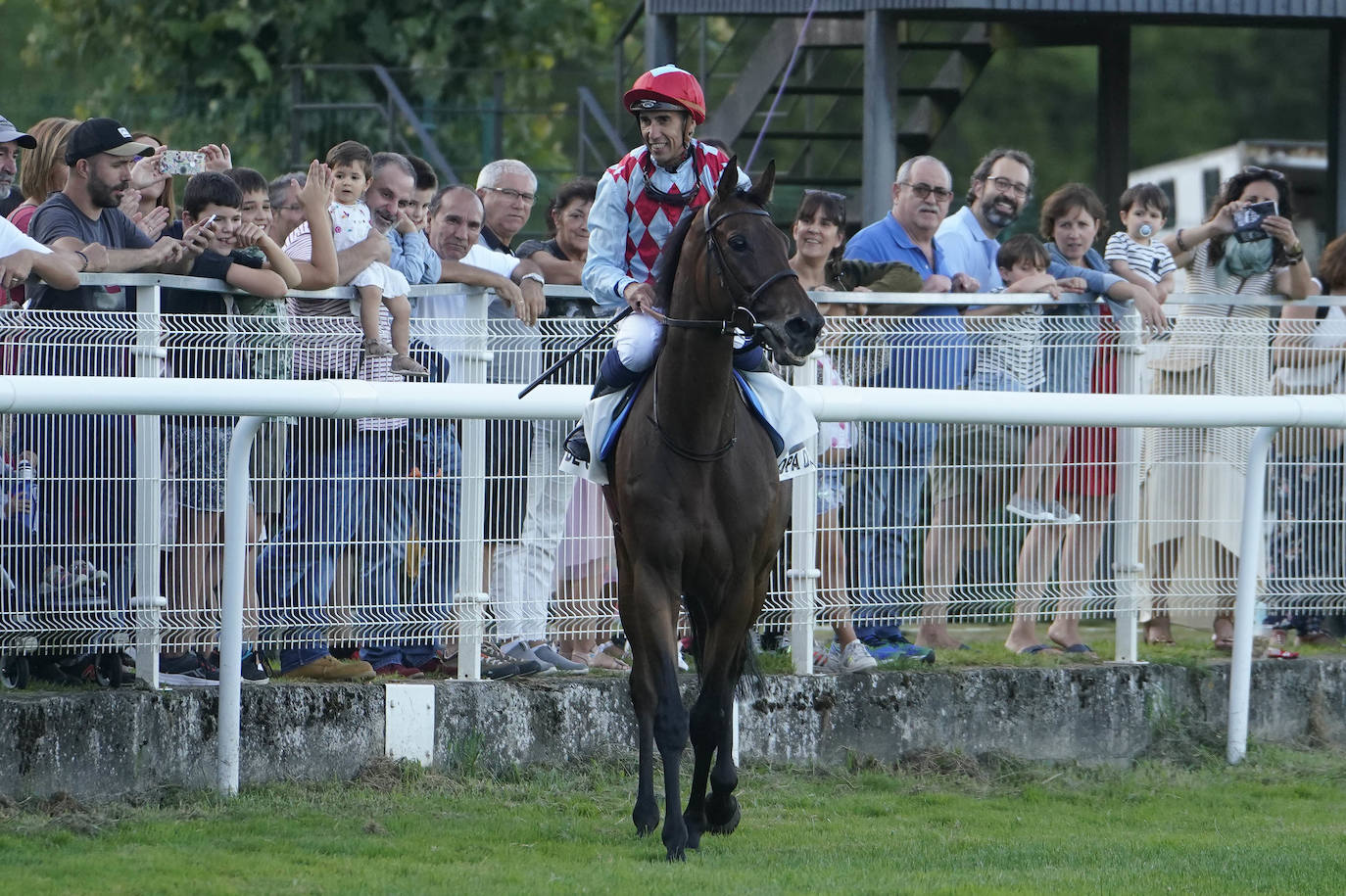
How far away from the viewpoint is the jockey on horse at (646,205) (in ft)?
21.6

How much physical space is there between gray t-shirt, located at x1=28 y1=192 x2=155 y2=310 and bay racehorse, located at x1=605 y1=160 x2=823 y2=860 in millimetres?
1994

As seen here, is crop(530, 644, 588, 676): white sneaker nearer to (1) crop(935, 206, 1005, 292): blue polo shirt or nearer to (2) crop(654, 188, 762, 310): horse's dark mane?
(2) crop(654, 188, 762, 310): horse's dark mane

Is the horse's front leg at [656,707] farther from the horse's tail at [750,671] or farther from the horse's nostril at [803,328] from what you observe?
the horse's nostril at [803,328]

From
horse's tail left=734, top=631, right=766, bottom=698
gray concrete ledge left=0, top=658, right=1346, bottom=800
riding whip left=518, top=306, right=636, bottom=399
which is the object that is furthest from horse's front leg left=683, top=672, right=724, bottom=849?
riding whip left=518, top=306, right=636, bottom=399

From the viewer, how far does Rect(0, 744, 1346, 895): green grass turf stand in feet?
18.4

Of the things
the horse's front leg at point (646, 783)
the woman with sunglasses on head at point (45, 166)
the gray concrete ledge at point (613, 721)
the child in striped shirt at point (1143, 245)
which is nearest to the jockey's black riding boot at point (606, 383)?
the horse's front leg at point (646, 783)

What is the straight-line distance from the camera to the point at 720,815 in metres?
6.57

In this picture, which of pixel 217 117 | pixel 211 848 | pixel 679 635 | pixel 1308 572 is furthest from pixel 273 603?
pixel 217 117

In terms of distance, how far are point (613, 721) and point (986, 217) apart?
337 centimetres

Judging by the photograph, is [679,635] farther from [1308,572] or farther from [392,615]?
[1308,572]

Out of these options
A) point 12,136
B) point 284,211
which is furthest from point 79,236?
point 284,211

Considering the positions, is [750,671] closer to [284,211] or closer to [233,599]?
[233,599]

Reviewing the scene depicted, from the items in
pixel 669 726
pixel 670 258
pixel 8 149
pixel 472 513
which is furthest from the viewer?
pixel 8 149

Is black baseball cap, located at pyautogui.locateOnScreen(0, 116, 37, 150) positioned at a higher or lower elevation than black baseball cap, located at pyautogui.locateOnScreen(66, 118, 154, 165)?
higher
